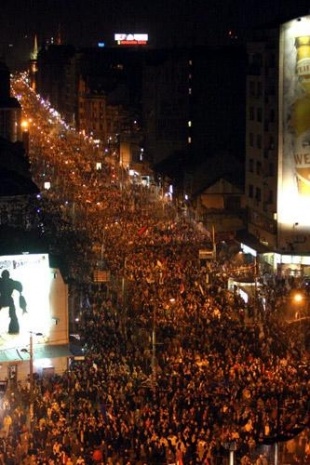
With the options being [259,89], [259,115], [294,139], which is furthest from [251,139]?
[294,139]

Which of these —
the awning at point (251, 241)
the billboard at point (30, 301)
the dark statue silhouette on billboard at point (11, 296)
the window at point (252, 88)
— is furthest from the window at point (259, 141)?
the dark statue silhouette on billboard at point (11, 296)

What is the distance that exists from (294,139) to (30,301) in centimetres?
1704

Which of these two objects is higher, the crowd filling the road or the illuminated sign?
the illuminated sign

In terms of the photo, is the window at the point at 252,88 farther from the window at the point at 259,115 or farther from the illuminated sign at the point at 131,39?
the illuminated sign at the point at 131,39

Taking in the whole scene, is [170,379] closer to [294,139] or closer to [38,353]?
[38,353]

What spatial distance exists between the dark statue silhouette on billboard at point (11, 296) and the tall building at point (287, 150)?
1423 cm

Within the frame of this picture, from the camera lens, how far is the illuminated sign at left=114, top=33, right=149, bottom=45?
155 m

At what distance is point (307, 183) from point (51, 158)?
132 ft

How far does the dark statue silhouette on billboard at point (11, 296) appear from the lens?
80.8 ft

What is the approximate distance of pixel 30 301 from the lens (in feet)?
81.5

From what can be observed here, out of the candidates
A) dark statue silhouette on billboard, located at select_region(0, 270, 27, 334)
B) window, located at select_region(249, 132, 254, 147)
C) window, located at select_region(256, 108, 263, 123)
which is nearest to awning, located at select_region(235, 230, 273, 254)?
window, located at select_region(249, 132, 254, 147)

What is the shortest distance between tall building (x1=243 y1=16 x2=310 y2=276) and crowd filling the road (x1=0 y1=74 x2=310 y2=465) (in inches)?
124

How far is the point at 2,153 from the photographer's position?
4794cm

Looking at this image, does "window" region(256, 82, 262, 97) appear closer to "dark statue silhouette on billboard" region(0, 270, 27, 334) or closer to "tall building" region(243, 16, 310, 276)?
"tall building" region(243, 16, 310, 276)
